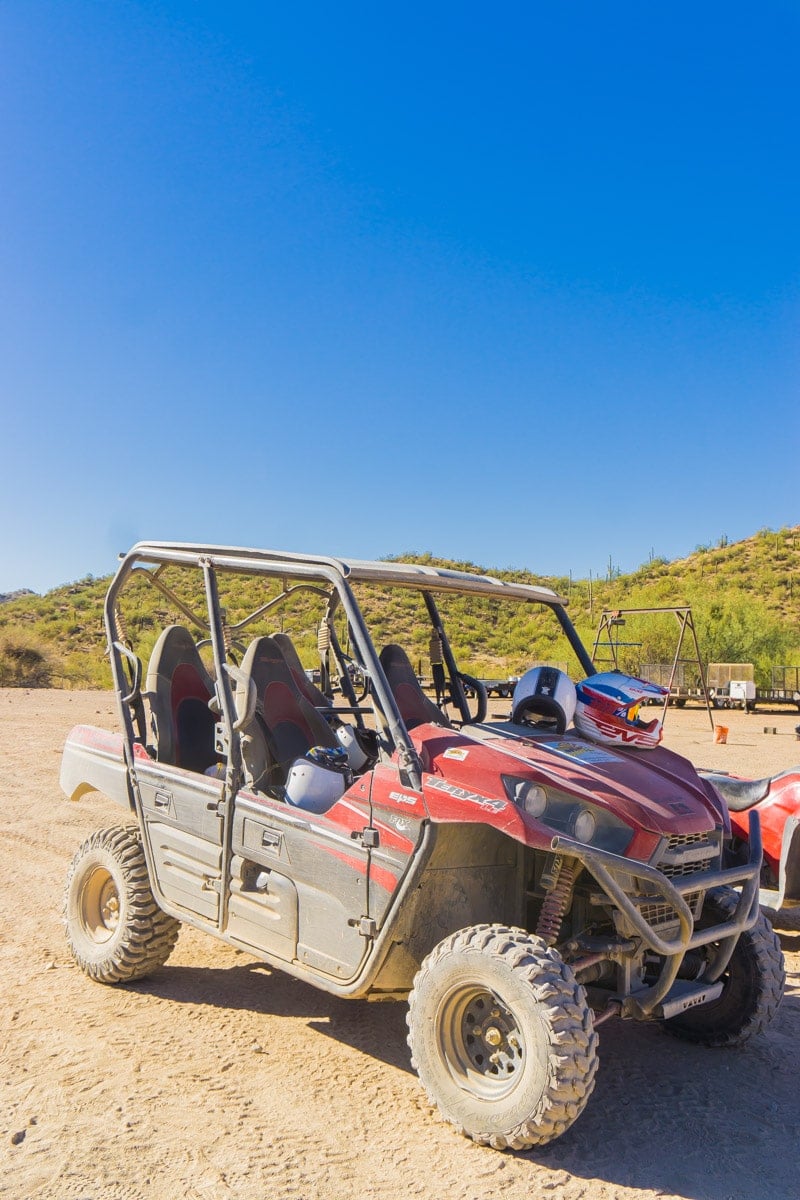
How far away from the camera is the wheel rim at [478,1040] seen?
3.72m

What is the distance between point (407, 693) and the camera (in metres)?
5.59

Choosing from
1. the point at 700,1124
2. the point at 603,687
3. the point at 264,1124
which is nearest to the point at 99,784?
the point at 264,1124

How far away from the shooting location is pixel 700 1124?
4004 millimetres

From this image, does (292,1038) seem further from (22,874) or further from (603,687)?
(22,874)

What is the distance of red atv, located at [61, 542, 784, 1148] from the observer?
144 inches

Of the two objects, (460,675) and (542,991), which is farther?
(460,675)

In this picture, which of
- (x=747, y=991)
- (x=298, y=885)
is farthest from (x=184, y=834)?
(x=747, y=991)

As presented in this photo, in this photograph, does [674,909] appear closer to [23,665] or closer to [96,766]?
[96,766]

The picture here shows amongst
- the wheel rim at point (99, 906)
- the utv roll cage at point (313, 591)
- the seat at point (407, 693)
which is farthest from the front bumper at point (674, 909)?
the wheel rim at point (99, 906)

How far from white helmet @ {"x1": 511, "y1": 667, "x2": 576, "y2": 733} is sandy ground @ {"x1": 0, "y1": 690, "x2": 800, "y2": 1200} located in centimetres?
162

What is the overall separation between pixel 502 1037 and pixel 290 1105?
0.98 metres

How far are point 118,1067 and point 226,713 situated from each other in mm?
1657

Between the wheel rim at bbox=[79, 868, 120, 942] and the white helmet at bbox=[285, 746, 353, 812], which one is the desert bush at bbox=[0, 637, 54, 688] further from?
the white helmet at bbox=[285, 746, 353, 812]

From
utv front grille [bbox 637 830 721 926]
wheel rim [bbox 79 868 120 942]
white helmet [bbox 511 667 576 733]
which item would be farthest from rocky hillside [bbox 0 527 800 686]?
utv front grille [bbox 637 830 721 926]
